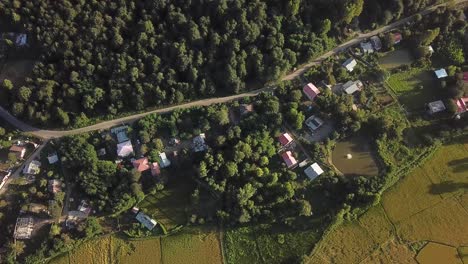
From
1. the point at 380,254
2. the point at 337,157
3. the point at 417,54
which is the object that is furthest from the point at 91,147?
the point at 417,54

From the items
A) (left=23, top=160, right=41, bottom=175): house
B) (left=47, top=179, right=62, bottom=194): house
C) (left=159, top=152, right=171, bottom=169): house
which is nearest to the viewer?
(left=47, top=179, right=62, bottom=194): house

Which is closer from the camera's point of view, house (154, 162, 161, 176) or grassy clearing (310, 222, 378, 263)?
grassy clearing (310, 222, 378, 263)

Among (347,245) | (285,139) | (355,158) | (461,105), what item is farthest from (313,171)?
(461,105)

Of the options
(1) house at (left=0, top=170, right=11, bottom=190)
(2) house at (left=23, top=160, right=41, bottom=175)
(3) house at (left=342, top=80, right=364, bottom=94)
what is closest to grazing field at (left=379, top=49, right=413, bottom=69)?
(3) house at (left=342, top=80, right=364, bottom=94)

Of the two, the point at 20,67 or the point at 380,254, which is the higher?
the point at 20,67

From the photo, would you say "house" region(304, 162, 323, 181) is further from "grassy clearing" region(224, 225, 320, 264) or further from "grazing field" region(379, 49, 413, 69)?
"grazing field" region(379, 49, 413, 69)

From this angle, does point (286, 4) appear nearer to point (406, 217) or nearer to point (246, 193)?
point (246, 193)
